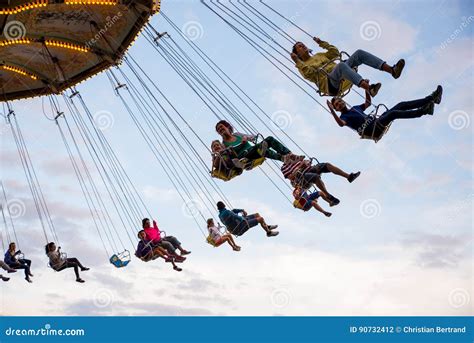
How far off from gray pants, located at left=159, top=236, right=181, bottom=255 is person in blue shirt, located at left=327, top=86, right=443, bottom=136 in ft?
25.9

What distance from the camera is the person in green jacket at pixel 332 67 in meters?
12.5

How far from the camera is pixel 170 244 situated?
62.3 feet

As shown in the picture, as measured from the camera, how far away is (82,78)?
22250 millimetres

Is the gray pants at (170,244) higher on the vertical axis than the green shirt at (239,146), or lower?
higher

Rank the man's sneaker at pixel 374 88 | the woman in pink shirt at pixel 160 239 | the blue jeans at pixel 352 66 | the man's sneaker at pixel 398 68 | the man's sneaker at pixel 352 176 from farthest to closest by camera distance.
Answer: the woman in pink shirt at pixel 160 239 → the man's sneaker at pixel 352 176 → the blue jeans at pixel 352 66 → the man's sneaker at pixel 374 88 → the man's sneaker at pixel 398 68

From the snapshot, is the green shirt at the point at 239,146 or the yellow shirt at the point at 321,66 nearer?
the yellow shirt at the point at 321,66

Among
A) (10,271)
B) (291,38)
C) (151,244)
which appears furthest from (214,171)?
(10,271)

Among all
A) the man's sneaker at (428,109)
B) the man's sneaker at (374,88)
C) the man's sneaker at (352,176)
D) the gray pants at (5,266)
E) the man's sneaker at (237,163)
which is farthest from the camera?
the gray pants at (5,266)

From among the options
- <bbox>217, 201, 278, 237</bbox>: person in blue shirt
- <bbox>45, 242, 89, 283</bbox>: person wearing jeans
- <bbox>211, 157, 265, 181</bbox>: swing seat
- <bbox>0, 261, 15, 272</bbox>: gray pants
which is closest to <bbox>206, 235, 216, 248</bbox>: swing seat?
<bbox>217, 201, 278, 237</bbox>: person in blue shirt

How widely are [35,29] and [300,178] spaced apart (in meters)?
9.94

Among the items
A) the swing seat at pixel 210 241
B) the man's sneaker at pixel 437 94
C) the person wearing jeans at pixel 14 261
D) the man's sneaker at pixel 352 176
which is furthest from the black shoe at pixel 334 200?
the person wearing jeans at pixel 14 261

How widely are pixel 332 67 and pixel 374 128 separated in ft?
5.53

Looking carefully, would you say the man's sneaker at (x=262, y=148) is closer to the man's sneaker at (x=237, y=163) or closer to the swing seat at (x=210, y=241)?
the man's sneaker at (x=237, y=163)

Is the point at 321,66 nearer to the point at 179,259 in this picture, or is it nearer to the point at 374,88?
the point at 374,88
